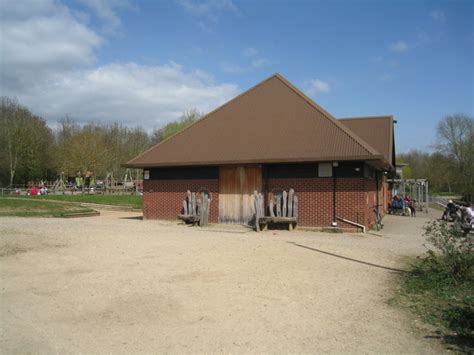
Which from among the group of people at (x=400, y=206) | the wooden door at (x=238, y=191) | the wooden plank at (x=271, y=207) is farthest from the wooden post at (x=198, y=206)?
the group of people at (x=400, y=206)

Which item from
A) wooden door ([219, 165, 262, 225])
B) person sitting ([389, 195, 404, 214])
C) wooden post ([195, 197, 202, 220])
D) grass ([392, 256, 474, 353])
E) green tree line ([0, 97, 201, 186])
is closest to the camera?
grass ([392, 256, 474, 353])

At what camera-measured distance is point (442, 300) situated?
6734mm

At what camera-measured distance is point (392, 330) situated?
542 cm

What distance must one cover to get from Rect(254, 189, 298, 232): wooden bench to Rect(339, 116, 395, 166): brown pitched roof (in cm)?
920

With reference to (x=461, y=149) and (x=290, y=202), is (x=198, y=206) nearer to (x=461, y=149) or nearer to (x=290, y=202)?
(x=290, y=202)

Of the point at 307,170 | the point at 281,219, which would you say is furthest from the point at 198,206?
the point at 307,170

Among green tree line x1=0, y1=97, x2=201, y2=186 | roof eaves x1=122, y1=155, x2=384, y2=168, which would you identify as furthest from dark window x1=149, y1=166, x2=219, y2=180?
green tree line x1=0, y1=97, x2=201, y2=186

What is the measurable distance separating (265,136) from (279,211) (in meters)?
Result: 3.36

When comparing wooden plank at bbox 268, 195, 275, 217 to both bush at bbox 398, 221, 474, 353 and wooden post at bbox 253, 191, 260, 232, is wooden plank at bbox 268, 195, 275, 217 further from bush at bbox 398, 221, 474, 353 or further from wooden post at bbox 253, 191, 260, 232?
bush at bbox 398, 221, 474, 353

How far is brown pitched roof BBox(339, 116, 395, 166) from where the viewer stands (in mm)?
24369

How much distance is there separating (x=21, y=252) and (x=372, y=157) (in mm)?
10878

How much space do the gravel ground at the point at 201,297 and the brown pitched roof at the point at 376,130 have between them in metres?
12.8

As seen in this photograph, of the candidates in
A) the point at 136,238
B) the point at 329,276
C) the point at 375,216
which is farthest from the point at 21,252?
the point at 375,216

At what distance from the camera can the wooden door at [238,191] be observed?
56.7 feet
